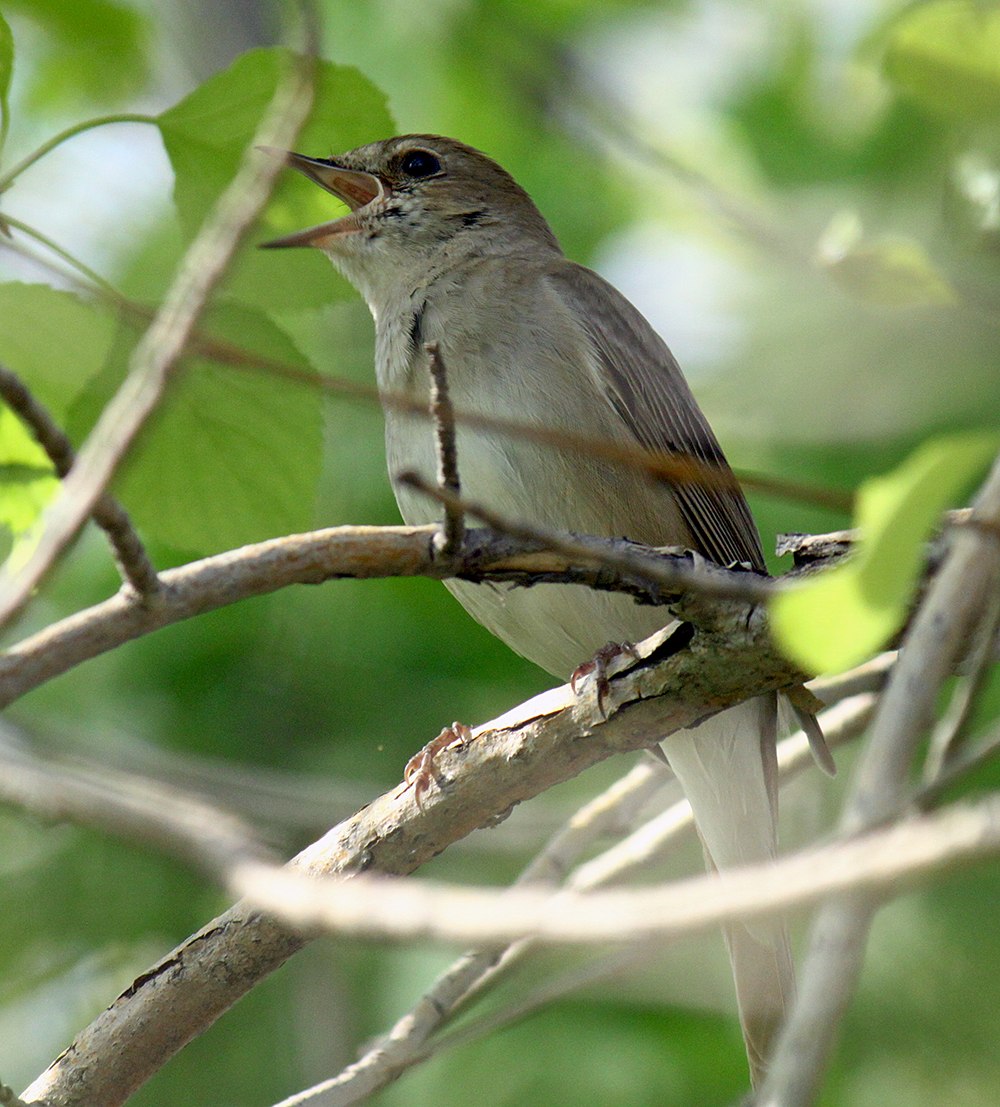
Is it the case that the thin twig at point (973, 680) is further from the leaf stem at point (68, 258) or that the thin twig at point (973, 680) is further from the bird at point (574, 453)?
the leaf stem at point (68, 258)

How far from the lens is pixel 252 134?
2.95 m

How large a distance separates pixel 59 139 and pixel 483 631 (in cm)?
353

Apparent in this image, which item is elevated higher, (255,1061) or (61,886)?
(61,886)

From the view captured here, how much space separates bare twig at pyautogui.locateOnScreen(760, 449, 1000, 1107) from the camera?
134 centimetres

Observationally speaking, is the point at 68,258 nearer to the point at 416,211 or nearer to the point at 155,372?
the point at 155,372

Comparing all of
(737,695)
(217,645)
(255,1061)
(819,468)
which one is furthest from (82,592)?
(737,695)

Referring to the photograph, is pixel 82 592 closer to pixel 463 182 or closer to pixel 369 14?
pixel 463 182

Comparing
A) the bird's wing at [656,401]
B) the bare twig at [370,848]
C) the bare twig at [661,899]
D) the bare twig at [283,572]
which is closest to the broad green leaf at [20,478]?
the bare twig at [283,572]

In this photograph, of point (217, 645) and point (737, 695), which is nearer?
point (737, 695)

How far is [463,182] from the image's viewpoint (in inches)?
216

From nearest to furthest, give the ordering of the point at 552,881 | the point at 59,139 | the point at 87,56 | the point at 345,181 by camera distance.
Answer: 1. the point at 59,139
2. the point at 552,881
3. the point at 345,181
4. the point at 87,56

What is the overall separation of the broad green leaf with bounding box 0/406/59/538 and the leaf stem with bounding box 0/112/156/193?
571 mm

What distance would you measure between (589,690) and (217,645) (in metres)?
3.10

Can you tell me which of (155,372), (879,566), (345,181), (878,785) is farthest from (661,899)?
(345,181)
